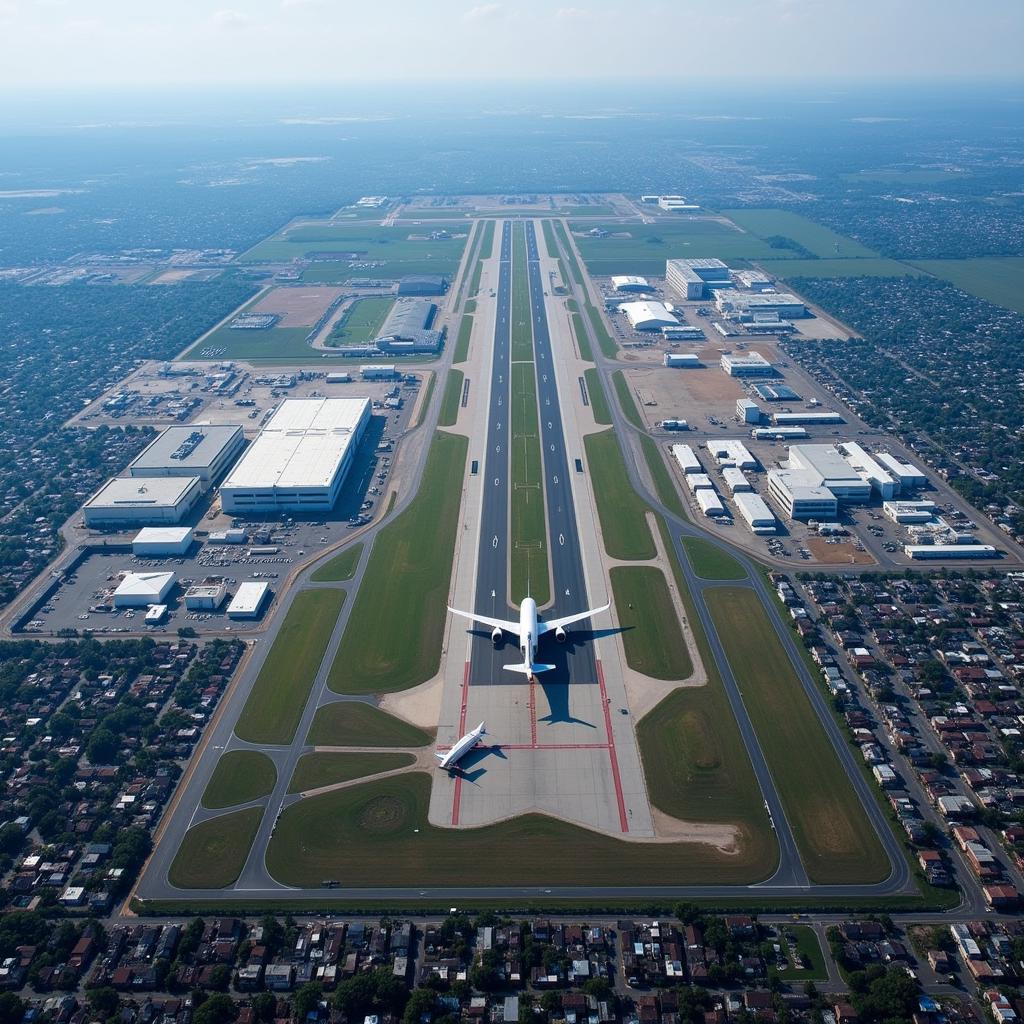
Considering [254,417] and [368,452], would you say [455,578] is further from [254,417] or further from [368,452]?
[254,417]

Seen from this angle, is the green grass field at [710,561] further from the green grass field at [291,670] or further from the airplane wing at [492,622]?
Answer: the green grass field at [291,670]

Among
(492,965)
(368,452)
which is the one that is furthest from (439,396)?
(492,965)

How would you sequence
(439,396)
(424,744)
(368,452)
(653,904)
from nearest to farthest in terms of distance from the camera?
(653,904), (424,744), (368,452), (439,396)

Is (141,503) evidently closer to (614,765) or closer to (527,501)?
(527,501)

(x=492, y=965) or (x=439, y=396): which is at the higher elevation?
(x=492, y=965)

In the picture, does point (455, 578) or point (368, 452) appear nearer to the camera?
point (455, 578)

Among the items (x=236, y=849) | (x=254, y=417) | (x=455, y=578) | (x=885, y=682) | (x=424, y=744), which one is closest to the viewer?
(x=236, y=849)

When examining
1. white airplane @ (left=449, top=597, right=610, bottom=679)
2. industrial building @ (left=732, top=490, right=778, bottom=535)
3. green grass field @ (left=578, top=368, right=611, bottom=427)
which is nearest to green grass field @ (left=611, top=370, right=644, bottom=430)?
green grass field @ (left=578, top=368, right=611, bottom=427)
